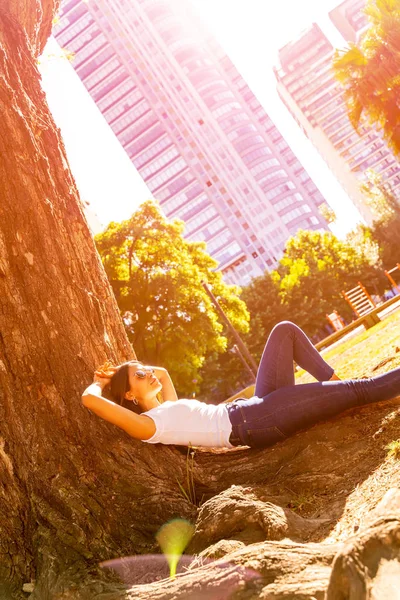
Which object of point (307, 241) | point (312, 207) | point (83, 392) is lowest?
point (83, 392)

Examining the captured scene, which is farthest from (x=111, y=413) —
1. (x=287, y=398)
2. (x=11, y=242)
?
(x=11, y=242)

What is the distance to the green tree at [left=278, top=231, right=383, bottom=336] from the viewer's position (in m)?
46.4

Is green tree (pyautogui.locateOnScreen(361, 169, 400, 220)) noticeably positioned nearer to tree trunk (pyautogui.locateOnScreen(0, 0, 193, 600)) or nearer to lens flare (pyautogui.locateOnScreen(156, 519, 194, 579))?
tree trunk (pyautogui.locateOnScreen(0, 0, 193, 600))

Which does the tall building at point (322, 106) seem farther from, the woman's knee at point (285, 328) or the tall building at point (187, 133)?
the woman's knee at point (285, 328)

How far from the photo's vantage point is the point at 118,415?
137 inches

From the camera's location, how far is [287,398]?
3781 millimetres

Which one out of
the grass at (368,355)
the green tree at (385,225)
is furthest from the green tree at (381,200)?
the grass at (368,355)

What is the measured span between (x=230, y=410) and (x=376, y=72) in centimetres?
1473

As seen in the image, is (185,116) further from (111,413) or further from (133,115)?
(111,413)

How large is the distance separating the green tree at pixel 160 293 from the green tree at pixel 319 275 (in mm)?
24974

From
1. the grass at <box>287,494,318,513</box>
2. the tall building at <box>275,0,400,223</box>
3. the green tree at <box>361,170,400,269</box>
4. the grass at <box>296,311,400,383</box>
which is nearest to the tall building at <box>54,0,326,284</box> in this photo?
the tall building at <box>275,0,400,223</box>

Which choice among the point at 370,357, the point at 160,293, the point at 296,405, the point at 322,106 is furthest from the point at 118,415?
the point at 322,106

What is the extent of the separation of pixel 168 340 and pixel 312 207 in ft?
432

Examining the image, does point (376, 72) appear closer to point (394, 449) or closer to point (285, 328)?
point (285, 328)
